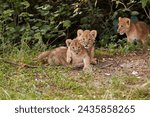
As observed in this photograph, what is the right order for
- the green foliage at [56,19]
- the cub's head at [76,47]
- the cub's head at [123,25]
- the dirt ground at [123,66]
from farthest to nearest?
1. the green foliage at [56,19]
2. the cub's head at [123,25]
3. the cub's head at [76,47]
4. the dirt ground at [123,66]

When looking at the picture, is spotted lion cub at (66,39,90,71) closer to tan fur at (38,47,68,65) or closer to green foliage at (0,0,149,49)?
tan fur at (38,47,68,65)

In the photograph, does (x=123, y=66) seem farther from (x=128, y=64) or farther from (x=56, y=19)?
(x=56, y=19)

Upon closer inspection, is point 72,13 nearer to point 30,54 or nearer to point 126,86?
point 30,54

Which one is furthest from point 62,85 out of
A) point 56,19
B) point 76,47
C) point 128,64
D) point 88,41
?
point 56,19

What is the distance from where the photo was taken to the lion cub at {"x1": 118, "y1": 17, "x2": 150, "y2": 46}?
12078mm

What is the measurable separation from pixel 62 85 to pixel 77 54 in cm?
138

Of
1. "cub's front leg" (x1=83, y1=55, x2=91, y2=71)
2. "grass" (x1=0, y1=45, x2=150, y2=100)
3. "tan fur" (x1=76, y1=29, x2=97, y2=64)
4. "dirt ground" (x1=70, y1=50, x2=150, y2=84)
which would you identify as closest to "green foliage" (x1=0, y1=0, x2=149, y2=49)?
"dirt ground" (x1=70, y1=50, x2=150, y2=84)

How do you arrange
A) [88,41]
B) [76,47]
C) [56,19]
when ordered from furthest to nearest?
1. [56,19]
2. [88,41]
3. [76,47]

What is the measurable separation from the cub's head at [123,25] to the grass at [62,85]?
2466 mm

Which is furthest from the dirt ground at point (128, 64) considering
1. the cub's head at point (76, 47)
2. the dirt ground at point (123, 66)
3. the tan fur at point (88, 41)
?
the cub's head at point (76, 47)

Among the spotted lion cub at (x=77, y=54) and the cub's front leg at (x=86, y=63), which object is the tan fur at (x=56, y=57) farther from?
the cub's front leg at (x=86, y=63)

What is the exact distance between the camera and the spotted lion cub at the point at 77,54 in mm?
10094

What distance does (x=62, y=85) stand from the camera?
8.88m

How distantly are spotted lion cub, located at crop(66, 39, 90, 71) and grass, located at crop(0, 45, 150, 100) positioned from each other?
0.96 feet
